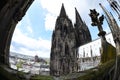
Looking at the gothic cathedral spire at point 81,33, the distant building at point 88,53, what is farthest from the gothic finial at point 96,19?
the gothic cathedral spire at point 81,33

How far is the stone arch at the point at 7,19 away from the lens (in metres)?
3.43

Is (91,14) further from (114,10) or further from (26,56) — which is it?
(26,56)

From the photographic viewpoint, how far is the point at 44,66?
200 feet

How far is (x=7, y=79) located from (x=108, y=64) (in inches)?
53.1

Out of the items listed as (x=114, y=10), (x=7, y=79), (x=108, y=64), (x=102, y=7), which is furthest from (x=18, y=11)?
(x=114, y=10)

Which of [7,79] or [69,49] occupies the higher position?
[69,49]

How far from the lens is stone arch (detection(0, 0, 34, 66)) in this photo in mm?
3430

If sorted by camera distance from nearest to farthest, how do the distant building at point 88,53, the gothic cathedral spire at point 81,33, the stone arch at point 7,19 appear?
Answer: the stone arch at point 7,19
the distant building at point 88,53
the gothic cathedral spire at point 81,33

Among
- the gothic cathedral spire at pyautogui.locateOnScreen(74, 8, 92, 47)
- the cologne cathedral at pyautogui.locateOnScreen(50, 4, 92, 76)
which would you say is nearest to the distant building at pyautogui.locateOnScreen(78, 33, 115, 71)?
the cologne cathedral at pyautogui.locateOnScreen(50, 4, 92, 76)

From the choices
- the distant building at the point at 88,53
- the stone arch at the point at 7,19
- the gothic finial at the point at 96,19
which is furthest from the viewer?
the distant building at the point at 88,53

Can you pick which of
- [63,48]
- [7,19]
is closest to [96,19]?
[7,19]

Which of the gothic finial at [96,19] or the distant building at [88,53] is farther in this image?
the distant building at [88,53]

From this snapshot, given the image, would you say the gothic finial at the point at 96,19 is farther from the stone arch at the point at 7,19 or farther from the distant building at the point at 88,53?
the distant building at the point at 88,53

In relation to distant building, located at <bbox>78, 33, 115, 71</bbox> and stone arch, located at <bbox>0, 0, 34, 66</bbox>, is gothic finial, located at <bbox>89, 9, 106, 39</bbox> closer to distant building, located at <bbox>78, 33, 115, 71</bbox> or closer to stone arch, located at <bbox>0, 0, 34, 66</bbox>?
stone arch, located at <bbox>0, 0, 34, 66</bbox>
